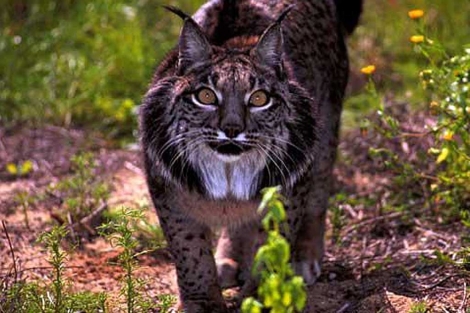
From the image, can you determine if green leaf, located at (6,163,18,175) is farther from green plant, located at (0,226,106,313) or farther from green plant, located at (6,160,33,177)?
green plant, located at (0,226,106,313)

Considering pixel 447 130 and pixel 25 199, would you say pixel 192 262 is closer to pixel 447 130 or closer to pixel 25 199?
pixel 447 130

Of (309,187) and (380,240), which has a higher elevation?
(309,187)

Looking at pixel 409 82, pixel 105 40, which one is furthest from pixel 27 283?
pixel 409 82

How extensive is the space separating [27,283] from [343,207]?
2143 millimetres

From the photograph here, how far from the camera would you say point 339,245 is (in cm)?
589

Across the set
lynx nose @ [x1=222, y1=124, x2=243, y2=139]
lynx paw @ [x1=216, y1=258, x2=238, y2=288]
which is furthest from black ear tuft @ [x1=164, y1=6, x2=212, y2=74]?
lynx paw @ [x1=216, y1=258, x2=238, y2=288]

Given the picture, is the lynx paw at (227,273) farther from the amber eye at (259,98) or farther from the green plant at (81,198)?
the amber eye at (259,98)

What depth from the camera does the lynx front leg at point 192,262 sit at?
4.88 m

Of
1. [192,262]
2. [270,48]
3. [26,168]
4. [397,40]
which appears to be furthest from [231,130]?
[397,40]

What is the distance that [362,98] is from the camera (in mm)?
8023

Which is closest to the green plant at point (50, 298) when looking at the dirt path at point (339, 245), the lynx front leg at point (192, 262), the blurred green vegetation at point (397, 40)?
the dirt path at point (339, 245)

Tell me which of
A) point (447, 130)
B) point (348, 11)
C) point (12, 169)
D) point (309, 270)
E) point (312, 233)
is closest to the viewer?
point (447, 130)

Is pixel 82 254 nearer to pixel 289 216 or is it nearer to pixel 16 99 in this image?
pixel 289 216

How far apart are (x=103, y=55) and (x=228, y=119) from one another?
396 centimetres
